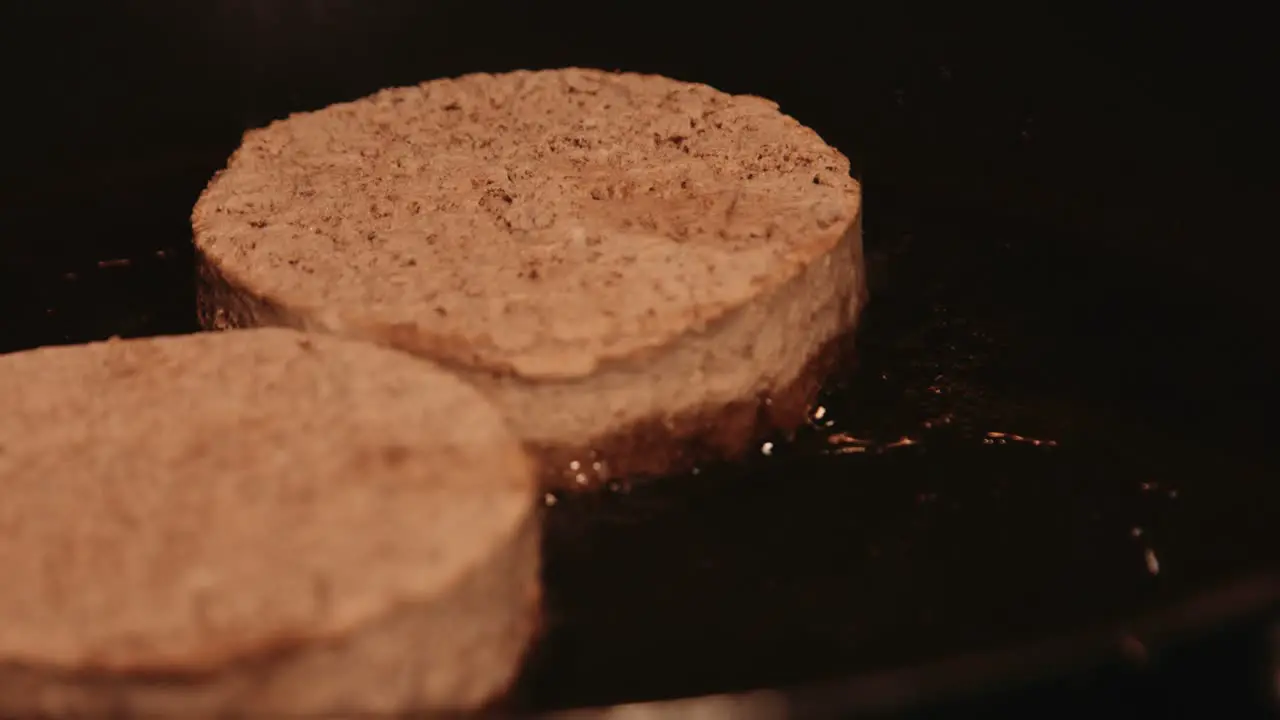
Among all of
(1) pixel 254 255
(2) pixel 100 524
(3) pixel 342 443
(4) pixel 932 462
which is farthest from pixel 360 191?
(4) pixel 932 462

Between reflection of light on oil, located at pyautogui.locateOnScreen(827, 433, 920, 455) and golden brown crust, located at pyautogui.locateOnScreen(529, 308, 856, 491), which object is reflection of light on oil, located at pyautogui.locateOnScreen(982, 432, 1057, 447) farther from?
golden brown crust, located at pyautogui.locateOnScreen(529, 308, 856, 491)

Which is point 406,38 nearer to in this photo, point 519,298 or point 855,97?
point 855,97

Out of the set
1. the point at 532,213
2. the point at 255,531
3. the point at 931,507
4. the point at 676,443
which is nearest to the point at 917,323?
the point at 931,507

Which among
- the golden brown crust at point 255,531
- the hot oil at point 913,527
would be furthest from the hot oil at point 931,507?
the golden brown crust at point 255,531

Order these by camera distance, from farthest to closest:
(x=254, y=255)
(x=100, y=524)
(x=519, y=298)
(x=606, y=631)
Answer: (x=254, y=255), (x=519, y=298), (x=606, y=631), (x=100, y=524)

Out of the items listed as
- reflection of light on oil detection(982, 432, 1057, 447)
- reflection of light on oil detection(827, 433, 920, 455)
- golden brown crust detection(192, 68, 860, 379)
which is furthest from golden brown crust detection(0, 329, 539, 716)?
reflection of light on oil detection(982, 432, 1057, 447)

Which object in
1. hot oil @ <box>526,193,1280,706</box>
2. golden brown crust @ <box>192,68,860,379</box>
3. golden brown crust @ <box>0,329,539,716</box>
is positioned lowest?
hot oil @ <box>526,193,1280,706</box>

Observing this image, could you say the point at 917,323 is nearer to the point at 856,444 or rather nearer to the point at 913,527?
the point at 856,444
